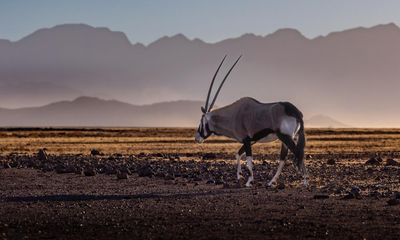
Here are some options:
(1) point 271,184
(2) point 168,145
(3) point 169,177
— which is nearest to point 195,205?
(1) point 271,184

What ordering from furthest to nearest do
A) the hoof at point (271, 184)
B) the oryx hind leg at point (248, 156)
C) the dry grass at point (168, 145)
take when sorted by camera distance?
the dry grass at point (168, 145), the oryx hind leg at point (248, 156), the hoof at point (271, 184)

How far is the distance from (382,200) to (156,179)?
9.71 metres

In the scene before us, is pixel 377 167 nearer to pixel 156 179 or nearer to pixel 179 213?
pixel 156 179

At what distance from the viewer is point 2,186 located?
25.8 meters

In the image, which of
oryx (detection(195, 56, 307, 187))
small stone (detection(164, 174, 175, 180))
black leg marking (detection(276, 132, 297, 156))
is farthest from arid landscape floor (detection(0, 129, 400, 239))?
black leg marking (detection(276, 132, 297, 156))

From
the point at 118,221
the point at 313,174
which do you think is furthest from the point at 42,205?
the point at 313,174

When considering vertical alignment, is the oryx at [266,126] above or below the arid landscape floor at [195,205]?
above

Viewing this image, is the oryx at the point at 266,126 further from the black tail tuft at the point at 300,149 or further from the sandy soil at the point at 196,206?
the sandy soil at the point at 196,206

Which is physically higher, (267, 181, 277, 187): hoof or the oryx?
the oryx

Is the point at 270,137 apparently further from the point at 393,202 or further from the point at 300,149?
the point at 393,202

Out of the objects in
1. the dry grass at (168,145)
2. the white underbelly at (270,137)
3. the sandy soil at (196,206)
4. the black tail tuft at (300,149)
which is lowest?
the sandy soil at (196,206)

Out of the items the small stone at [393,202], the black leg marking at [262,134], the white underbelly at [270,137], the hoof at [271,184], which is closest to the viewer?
the small stone at [393,202]

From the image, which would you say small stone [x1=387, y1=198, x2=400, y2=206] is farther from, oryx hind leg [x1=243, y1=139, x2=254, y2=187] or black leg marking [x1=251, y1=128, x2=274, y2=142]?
oryx hind leg [x1=243, y1=139, x2=254, y2=187]

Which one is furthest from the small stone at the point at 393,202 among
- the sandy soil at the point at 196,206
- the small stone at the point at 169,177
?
the small stone at the point at 169,177
